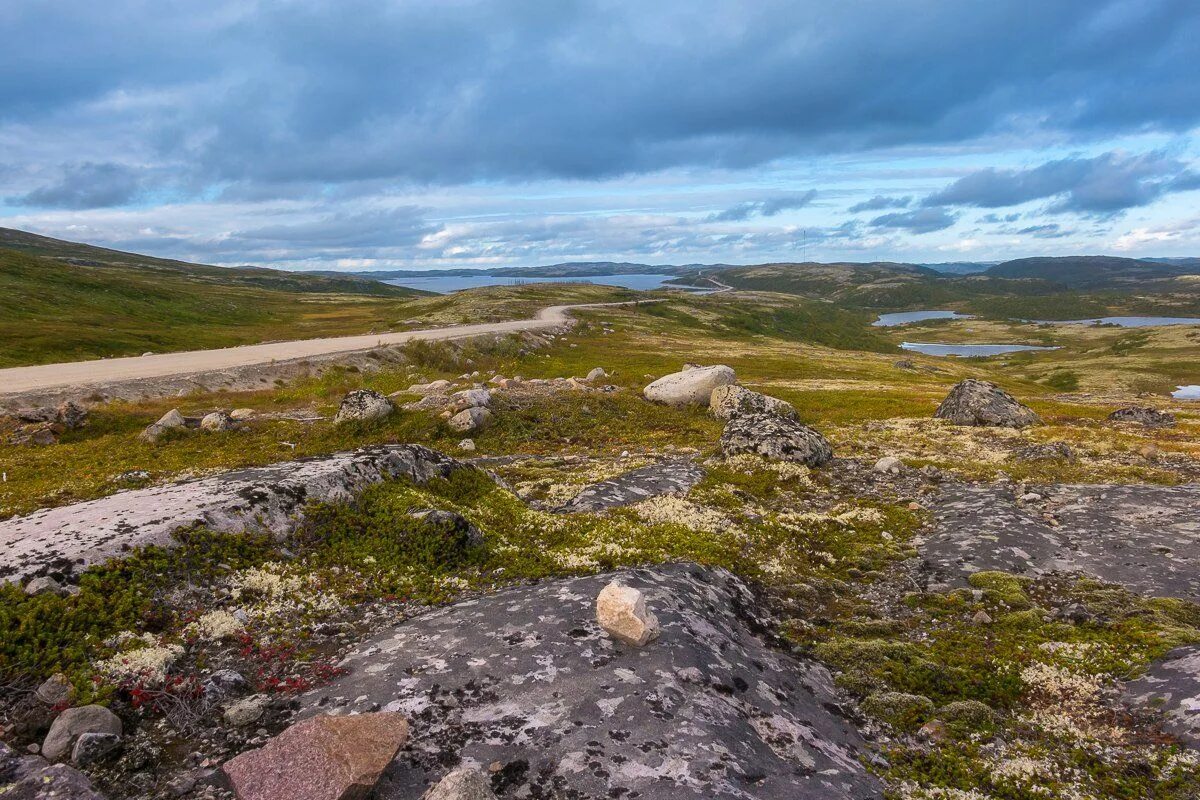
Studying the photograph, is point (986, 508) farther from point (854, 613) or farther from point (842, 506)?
point (854, 613)

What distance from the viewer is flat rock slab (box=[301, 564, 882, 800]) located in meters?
7.07

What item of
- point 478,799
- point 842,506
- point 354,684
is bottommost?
point 842,506

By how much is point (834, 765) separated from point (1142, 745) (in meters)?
5.02

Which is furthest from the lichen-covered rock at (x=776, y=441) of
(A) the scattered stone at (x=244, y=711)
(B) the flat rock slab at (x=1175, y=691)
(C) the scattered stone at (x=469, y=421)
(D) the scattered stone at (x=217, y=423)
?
(D) the scattered stone at (x=217, y=423)

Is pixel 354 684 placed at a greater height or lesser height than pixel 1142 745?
A: greater

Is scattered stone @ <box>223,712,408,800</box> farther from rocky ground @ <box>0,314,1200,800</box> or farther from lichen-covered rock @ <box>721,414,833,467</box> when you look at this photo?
lichen-covered rock @ <box>721,414,833,467</box>

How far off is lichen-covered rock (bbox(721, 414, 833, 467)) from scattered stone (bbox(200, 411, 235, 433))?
82.3 feet

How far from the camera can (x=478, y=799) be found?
6.12 meters

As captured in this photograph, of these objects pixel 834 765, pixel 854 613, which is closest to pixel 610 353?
pixel 854 613

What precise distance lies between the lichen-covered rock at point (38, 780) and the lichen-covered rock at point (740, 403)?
35.8 m

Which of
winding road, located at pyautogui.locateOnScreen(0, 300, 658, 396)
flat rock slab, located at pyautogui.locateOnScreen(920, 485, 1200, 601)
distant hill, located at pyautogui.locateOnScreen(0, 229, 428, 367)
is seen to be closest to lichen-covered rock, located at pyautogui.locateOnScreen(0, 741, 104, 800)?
flat rock slab, located at pyautogui.locateOnScreen(920, 485, 1200, 601)

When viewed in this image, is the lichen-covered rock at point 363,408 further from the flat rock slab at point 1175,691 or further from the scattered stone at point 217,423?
the flat rock slab at point 1175,691

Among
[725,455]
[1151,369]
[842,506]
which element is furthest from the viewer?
[1151,369]

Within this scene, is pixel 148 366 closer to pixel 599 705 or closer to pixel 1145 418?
pixel 599 705
